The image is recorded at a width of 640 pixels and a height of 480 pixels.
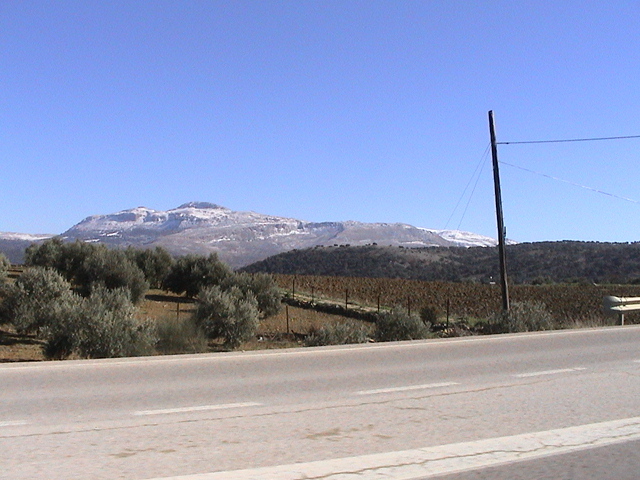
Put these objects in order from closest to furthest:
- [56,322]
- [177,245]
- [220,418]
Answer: [220,418] < [56,322] < [177,245]

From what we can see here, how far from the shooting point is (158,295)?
40.6 metres

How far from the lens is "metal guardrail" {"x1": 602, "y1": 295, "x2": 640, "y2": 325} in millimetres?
24531

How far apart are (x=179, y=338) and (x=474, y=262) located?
7442 cm

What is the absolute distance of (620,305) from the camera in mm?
24625

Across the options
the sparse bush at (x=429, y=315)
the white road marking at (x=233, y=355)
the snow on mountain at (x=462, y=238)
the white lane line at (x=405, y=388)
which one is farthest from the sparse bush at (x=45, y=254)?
the snow on mountain at (x=462, y=238)

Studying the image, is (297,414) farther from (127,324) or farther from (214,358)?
(127,324)

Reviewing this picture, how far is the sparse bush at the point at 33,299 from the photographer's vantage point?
24078 millimetres

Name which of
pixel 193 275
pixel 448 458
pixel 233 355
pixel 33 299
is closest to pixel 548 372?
pixel 233 355

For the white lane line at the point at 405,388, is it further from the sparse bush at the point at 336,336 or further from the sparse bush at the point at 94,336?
the sparse bush at the point at 336,336

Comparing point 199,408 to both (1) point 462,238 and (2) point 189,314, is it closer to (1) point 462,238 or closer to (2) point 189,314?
(2) point 189,314

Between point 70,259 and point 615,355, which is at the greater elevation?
point 70,259

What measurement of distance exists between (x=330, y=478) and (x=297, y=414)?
2.72 meters

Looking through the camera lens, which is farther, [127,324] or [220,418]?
[127,324]

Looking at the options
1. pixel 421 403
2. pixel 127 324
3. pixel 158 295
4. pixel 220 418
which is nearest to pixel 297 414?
pixel 220 418
